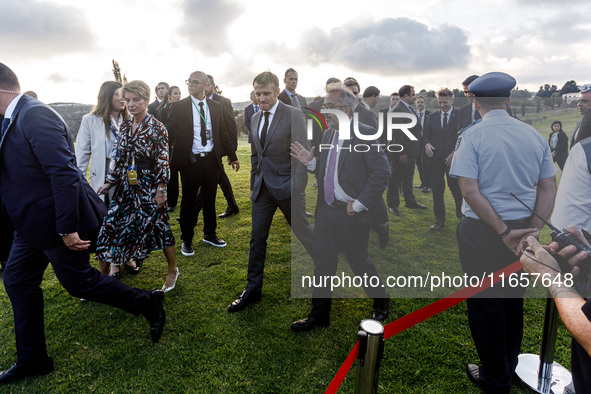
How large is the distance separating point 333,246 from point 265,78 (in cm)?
161

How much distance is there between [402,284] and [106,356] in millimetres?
2660

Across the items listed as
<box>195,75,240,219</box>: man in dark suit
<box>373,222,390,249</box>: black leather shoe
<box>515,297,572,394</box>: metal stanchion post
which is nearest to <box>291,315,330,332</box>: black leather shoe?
<box>373,222,390,249</box>: black leather shoe

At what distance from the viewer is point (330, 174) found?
2.80 m

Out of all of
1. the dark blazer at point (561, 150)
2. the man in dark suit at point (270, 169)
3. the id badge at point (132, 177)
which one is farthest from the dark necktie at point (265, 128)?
the dark blazer at point (561, 150)

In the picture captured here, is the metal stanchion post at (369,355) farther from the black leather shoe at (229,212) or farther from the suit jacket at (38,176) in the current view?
the black leather shoe at (229,212)

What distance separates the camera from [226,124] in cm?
499

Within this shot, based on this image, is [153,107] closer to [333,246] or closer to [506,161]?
[333,246]

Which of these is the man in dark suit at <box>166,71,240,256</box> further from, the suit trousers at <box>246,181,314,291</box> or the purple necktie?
the purple necktie

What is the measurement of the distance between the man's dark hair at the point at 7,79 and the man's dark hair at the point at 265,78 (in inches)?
68.1

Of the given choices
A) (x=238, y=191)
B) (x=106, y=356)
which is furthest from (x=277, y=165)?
(x=238, y=191)

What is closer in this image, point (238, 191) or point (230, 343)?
point (230, 343)

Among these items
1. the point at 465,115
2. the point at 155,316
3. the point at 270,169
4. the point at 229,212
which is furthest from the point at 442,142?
the point at 229,212

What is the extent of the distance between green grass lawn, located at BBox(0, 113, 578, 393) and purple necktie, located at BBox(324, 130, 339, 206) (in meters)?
0.21

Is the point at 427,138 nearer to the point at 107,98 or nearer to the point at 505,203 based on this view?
the point at 505,203
